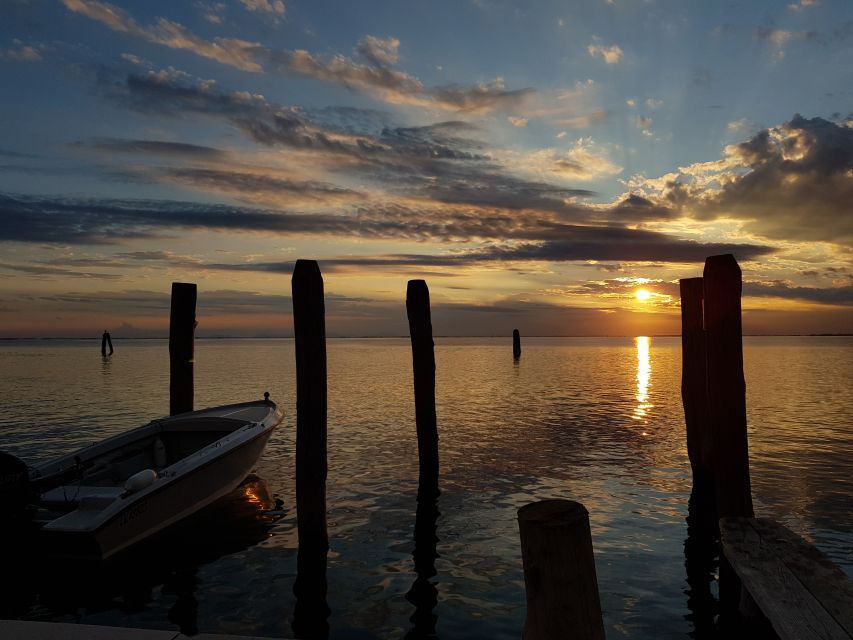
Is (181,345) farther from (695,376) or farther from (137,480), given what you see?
(695,376)

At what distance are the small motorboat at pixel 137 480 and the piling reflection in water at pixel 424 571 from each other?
329cm

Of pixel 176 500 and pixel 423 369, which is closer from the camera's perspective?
pixel 176 500

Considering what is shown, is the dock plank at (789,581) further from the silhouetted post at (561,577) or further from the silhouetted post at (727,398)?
the silhouetted post at (561,577)

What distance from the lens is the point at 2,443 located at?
16.6 metres

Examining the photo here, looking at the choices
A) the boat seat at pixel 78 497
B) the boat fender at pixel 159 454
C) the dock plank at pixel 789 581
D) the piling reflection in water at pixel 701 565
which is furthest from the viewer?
the boat fender at pixel 159 454

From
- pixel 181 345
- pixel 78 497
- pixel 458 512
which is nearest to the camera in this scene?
pixel 78 497

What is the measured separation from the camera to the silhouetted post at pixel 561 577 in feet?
11.1

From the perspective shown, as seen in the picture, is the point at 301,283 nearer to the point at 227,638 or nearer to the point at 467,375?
the point at 227,638

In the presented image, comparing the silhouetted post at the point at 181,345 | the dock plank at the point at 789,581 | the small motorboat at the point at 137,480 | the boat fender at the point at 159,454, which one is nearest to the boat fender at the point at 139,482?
the small motorboat at the point at 137,480

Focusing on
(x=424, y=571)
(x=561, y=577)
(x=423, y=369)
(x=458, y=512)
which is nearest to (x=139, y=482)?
(x=424, y=571)

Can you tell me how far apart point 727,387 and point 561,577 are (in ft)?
16.3

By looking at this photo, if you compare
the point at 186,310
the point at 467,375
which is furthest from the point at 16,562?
the point at 467,375

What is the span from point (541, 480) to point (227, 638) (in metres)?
9.32

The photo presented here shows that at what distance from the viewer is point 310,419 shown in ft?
27.2
